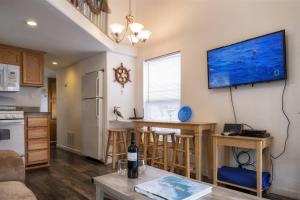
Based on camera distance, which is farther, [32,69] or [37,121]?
[32,69]

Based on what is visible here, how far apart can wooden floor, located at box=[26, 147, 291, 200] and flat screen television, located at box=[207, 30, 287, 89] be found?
5.01ft

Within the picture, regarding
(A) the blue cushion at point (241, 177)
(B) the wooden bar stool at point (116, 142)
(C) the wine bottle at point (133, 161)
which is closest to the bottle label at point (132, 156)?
(C) the wine bottle at point (133, 161)

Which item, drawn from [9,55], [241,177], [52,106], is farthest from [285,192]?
[52,106]

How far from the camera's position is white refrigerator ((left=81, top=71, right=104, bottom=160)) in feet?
14.3

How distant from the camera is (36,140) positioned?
392 cm

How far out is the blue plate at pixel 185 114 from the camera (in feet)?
11.9

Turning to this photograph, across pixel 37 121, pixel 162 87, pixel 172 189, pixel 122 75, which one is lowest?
pixel 172 189

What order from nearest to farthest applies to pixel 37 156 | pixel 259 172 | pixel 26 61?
pixel 259 172 < pixel 37 156 < pixel 26 61

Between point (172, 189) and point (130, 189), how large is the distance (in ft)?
0.94

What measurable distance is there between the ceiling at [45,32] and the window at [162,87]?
1.11 m

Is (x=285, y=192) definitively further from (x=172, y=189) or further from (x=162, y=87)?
(x=162, y=87)

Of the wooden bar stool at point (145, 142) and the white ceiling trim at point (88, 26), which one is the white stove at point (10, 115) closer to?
the white ceiling trim at point (88, 26)

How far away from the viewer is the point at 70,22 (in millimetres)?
2941

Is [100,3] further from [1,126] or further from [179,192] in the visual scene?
[179,192]
